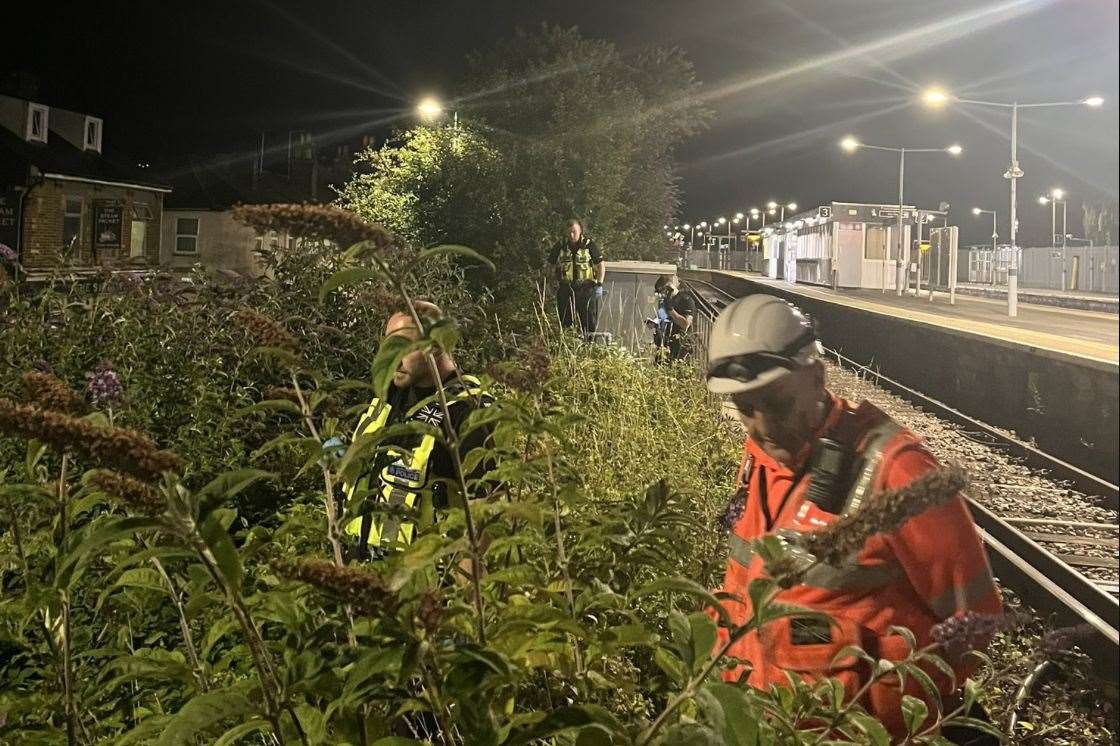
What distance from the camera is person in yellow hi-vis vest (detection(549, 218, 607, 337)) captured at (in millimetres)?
4125

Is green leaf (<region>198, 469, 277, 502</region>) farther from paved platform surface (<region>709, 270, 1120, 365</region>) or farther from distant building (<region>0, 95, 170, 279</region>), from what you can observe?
distant building (<region>0, 95, 170, 279</region>)

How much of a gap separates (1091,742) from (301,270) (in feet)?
15.2

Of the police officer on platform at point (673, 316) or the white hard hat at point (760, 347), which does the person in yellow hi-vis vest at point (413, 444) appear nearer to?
the white hard hat at point (760, 347)

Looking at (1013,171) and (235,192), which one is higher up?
(235,192)

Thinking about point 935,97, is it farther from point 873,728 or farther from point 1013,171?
point 873,728

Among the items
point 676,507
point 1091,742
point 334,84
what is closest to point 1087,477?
point 1091,742

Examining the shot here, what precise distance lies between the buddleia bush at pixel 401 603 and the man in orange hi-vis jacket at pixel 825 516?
0.28 ft

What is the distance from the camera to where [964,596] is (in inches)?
63.2

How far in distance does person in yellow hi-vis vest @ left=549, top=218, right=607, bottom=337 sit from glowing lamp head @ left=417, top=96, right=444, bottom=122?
1219 millimetres

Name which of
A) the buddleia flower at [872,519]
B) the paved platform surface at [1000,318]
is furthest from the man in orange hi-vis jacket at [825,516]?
the buddleia flower at [872,519]

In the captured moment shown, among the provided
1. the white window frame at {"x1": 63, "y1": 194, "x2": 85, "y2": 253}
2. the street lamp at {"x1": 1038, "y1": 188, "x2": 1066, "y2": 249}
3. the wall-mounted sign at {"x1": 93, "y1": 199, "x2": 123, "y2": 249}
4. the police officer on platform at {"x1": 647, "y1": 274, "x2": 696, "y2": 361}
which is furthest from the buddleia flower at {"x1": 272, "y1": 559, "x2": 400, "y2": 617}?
the wall-mounted sign at {"x1": 93, "y1": 199, "x2": 123, "y2": 249}

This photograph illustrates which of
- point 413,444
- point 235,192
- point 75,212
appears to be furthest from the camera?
point 235,192

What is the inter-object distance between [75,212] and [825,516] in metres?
6.71

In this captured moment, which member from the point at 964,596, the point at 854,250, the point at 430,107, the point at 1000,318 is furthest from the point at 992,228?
the point at 430,107
